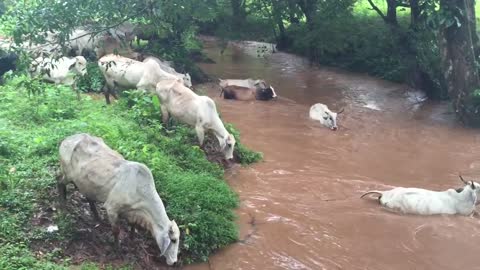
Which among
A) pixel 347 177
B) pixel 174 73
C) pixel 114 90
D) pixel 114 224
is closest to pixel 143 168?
pixel 114 224

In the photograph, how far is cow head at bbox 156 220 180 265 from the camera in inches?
214

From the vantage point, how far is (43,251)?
5.31 meters

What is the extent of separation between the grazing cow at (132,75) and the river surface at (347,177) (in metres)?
2.07

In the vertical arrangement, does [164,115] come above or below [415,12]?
below

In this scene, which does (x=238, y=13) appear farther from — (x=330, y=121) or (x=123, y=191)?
(x=123, y=191)

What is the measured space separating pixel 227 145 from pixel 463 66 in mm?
6508

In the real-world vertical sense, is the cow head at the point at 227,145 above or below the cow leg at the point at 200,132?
below

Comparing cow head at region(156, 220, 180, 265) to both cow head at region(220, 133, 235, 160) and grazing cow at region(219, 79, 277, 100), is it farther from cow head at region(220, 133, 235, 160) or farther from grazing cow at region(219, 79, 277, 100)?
grazing cow at region(219, 79, 277, 100)

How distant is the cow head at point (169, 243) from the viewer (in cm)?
544

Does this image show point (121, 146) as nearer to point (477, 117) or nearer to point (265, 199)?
point (265, 199)

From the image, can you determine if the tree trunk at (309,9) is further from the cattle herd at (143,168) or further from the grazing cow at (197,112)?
the grazing cow at (197,112)

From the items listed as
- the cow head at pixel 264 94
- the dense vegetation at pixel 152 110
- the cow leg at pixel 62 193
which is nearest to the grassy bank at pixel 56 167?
the dense vegetation at pixel 152 110

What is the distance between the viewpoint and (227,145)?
8.72 m

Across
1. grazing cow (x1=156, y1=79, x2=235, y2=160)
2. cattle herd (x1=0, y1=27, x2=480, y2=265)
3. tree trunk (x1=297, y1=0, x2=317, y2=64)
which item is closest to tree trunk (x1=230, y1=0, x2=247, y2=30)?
tree trunk (x1=297, y1=0, x2=317, y2=64)
